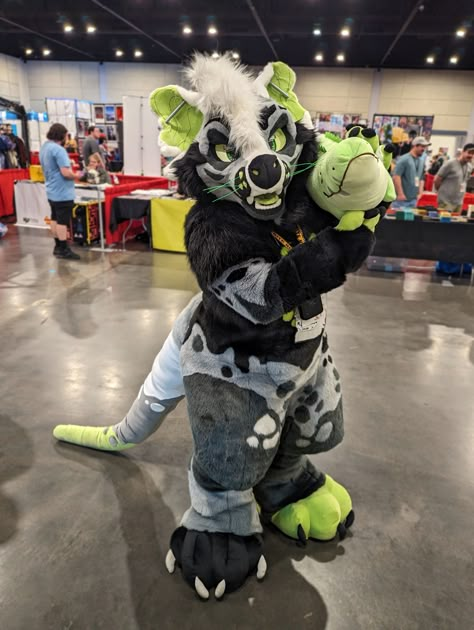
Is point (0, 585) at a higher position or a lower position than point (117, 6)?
lower

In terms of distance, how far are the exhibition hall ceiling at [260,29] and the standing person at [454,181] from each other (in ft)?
10.4

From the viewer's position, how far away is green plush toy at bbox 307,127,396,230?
97 cm

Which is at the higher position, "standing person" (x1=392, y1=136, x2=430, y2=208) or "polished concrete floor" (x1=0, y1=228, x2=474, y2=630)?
"standing person" (x1=392, y1=136, x2=430, y2=208)

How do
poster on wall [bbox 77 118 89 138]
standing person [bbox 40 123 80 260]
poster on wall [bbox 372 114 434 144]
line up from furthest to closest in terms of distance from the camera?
poster on wall [bbox 77 118 89 138]
poster on wall [bbox 372 114 434 144]
standing person [bbox 40 123 80 260]

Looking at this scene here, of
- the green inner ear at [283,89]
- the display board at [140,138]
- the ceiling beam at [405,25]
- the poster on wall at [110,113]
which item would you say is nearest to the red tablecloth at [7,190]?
the display board at [140,138]

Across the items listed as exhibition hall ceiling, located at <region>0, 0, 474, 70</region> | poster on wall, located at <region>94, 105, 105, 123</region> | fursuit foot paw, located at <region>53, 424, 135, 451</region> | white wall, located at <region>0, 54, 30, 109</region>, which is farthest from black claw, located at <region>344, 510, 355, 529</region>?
white wall, located at <region>0, 54, 30, 109</region>

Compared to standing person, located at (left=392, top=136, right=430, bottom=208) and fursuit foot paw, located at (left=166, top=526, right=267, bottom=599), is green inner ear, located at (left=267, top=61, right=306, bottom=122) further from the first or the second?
standing person, located at (left=392, top=136, right=430, bottom=208)

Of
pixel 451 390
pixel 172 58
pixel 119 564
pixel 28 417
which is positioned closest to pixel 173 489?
pixel 119 564

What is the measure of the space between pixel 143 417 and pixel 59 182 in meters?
4.22

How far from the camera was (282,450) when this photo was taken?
159 centimetres

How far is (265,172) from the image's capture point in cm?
103

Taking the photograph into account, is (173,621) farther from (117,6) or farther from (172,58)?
(172,58)

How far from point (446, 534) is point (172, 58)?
1332cm

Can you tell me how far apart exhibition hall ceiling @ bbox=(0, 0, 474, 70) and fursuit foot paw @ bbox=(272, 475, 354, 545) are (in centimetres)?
630
